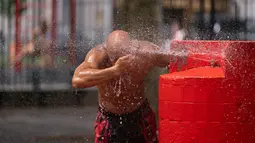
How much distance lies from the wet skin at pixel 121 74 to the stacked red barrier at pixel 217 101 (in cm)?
83

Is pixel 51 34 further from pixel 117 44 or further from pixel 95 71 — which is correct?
pixel 95 71

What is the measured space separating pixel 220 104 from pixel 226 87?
11cm

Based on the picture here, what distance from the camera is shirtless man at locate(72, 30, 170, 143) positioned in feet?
18.0

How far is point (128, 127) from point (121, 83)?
15.8 inches

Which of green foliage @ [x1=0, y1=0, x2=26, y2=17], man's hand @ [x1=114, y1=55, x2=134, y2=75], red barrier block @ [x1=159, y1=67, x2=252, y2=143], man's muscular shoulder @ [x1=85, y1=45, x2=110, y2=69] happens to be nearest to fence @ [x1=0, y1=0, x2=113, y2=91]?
green foliage @ [x1=0, y1=0, x2=26, y2=17]

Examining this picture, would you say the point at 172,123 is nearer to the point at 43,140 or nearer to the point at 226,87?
the point at 226,87

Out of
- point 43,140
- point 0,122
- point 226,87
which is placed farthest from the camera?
point 0,122

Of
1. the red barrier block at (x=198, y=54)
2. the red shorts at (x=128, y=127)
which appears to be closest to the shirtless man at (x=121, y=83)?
the red shorts at (x=128, y=127)

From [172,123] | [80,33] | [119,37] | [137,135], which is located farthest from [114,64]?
[80,33]

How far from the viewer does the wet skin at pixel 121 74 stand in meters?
5.51

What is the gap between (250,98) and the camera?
4.63m

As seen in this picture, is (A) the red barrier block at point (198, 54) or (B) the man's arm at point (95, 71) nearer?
(A) the red barrier block at point (198, 54)

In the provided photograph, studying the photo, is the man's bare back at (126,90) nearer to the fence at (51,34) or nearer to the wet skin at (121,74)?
the wet skin at (121,74)

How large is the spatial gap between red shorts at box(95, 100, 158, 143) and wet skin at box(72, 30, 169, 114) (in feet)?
0.19
